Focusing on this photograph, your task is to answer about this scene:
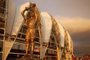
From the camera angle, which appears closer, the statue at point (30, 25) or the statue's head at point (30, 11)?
the statue at point (30, 25)

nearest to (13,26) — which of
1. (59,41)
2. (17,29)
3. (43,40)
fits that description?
(17,29)

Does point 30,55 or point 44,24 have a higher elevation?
point 44,24

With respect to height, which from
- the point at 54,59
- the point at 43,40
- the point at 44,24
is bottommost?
the point at 54,59

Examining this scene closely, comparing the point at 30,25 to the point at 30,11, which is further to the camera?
the point at 30,11

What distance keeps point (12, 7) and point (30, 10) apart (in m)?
7.83

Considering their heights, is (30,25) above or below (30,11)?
below

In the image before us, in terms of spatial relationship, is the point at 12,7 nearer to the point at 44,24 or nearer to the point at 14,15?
the point at 14,15

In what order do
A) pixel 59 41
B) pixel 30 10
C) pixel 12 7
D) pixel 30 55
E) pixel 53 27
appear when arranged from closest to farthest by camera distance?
pixel 30 55 → pixel 30 10 → pixel 12 7 → pixel 53 27 → pixel 59 41

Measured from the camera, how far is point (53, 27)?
24969 mm

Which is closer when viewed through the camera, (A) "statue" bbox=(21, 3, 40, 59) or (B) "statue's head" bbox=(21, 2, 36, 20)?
(A) "statue" bbox=(21, 3, 40, 59)

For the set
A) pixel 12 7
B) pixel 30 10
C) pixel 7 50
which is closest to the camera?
pixel 30 10

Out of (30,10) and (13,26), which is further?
(13,26)

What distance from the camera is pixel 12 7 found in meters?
20.0

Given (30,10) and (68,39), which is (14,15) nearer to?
(30,10)
